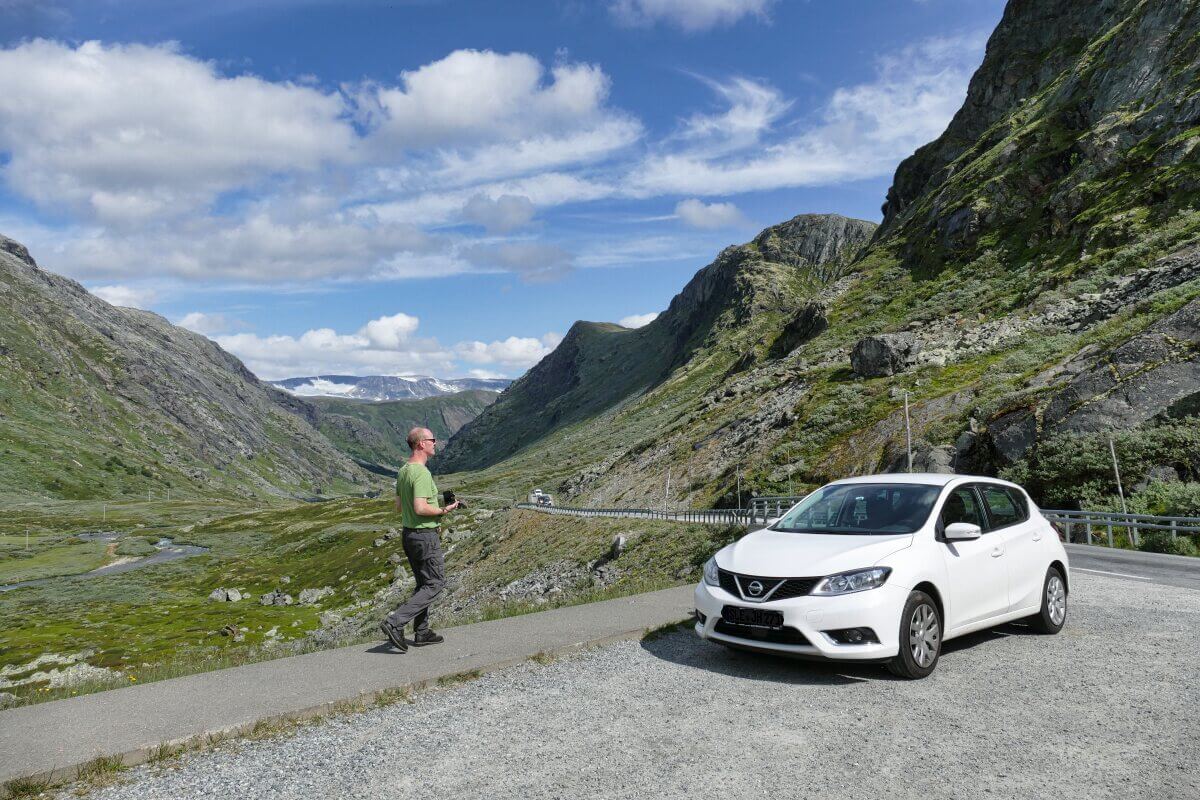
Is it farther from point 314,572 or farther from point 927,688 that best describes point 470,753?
point 314,572

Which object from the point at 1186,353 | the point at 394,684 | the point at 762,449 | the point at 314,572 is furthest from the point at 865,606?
the point at 314,572

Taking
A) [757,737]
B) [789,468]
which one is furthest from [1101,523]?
[757,737]

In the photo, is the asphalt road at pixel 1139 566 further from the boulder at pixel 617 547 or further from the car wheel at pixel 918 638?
the boulder at pixel 617 547

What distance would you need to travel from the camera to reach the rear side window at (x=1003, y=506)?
941 cm

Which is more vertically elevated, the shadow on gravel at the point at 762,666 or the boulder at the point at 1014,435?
the boulder at the point at 1014,435

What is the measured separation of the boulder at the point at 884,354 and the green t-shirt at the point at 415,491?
144ft

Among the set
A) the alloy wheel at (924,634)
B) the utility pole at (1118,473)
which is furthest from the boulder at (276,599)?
the alloy wheel at (924,634)

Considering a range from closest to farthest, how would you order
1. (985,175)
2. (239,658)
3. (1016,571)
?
(1016,571) < (239,658) < (985,175)

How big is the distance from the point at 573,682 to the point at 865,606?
332 centimetres

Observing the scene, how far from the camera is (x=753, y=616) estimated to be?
7918 mm

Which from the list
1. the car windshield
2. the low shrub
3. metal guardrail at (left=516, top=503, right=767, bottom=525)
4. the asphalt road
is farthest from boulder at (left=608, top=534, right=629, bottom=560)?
the car windshield

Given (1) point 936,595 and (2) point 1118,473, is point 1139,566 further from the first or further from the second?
(1) point 936,595

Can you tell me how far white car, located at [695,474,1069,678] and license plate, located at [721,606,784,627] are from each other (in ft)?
0.04

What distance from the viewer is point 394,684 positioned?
25.8 ft
